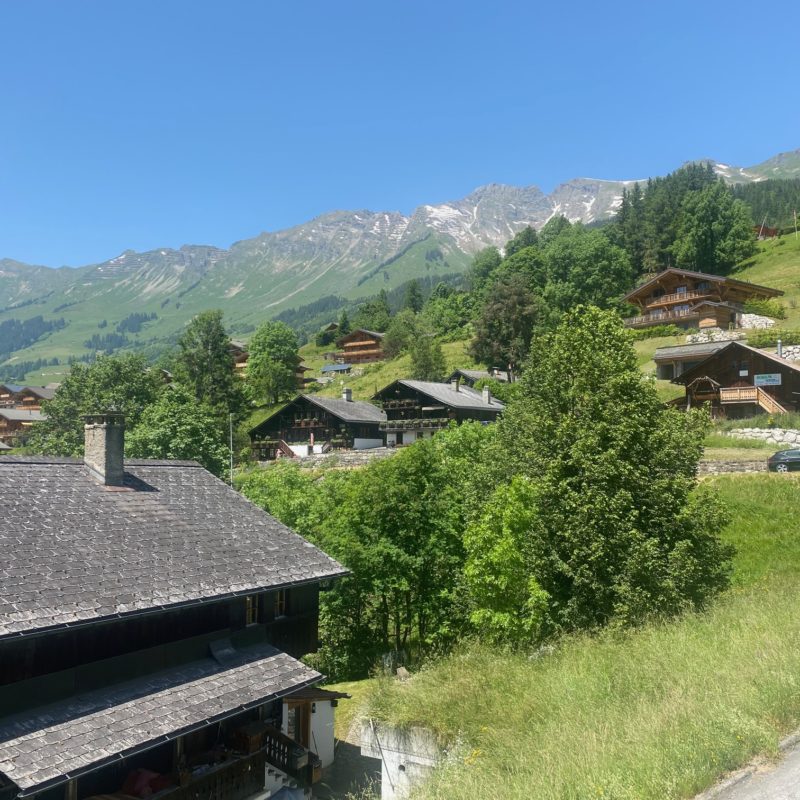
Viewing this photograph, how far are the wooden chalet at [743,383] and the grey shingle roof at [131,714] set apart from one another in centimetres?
4198

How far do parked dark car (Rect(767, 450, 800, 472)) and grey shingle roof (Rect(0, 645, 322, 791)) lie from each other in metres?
27.9

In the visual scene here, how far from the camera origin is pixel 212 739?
17.0 metres

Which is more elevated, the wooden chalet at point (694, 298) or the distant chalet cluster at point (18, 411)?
the wooden chalet at point (694, 298)

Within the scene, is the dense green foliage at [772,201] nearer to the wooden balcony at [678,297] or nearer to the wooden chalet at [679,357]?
the wooden balcony at [678,297]

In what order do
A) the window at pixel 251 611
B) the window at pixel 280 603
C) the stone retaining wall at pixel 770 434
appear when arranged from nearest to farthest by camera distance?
the window at pixel 251 611 < the window at pixel 280 603 < the stone retaining wall at pixel 770 434

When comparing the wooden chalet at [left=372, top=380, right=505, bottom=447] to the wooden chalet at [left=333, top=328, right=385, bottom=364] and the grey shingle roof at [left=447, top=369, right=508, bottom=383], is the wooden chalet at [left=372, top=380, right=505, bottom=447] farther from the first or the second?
the wooden chalet at [left=333, top=328, right=385, bottom=364]

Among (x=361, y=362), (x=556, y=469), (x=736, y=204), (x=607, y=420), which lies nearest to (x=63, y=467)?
(x=556, y=469)

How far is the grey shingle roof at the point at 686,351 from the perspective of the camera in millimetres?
59422

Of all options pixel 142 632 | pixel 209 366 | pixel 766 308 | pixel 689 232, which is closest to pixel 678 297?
pixel 766 308

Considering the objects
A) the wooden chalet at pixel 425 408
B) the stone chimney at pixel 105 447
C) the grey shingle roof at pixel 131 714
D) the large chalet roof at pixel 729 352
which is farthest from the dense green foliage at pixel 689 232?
the grey shingle roof at pixel 131 714

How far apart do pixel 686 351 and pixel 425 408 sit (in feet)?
82.0

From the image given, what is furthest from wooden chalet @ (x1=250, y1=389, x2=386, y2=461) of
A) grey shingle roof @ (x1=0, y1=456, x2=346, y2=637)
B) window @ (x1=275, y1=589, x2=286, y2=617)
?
window @ (x1=275, y1=589, x2=286, y2=617)

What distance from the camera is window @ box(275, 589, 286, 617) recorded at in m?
19.6

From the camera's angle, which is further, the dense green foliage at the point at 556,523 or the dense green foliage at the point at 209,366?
the dense green foliage at the point at 209,366
